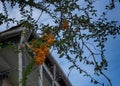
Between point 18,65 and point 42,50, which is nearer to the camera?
point 42,50

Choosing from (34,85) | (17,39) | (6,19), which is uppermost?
(6,19)

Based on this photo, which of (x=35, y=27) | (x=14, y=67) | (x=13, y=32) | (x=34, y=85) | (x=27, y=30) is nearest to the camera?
(x=35, y=27)

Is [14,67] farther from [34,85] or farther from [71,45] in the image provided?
[71,45]

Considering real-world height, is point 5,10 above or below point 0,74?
above

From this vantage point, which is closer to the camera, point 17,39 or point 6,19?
point 6,19

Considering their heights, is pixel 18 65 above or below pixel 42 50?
below

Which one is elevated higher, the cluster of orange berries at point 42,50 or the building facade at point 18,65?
the cluster of orange berries at point 42,50

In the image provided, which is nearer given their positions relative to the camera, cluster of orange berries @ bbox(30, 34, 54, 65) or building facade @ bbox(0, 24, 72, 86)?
cluster of orange berries @ bbox(30, 34, 54, 65)

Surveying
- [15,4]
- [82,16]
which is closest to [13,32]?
[15,4]

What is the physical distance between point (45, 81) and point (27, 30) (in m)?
8.26

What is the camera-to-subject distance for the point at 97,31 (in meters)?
8.70

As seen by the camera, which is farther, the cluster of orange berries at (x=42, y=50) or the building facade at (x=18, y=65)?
the building facade at (x=18, y=65)

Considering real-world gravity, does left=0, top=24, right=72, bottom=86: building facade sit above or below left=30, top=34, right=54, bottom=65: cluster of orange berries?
Answer: below

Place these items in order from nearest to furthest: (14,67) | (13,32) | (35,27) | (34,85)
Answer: (35,27) → (13,32) → (14,67) → (34,85)
